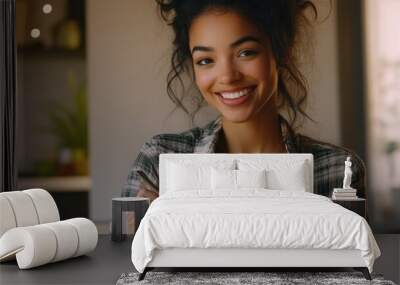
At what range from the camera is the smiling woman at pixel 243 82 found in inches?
294

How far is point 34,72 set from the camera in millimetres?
7699

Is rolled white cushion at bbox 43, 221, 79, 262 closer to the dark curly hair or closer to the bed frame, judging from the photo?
the bed frame

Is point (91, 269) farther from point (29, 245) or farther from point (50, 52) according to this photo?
point (50, 52)

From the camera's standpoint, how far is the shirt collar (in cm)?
758

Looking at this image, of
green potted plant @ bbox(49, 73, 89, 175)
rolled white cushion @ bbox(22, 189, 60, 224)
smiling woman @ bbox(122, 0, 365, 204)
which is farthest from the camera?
green potted plant @ bbox(49, 73, 89, 175)

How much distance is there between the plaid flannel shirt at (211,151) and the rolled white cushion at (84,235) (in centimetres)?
155

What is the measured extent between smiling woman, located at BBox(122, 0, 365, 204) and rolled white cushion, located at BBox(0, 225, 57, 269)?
6.81ft

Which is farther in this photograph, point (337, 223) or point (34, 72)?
point (34, 72)

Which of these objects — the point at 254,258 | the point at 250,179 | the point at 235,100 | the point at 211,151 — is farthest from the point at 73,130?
the point at 254,258

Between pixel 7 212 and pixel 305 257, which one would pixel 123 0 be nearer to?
pixel 7 212

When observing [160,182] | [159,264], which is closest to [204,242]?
[159,264]

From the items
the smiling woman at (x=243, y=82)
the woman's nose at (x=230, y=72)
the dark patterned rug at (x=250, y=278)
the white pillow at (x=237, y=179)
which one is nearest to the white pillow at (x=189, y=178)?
the white pillow at (x=237, y=179)

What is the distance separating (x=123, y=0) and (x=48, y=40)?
3.03ft

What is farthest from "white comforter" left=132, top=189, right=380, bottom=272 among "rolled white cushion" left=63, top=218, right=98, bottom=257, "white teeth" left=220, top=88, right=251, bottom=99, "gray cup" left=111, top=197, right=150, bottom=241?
"white teeth" left=220, top=88, right=251, bottom=99
